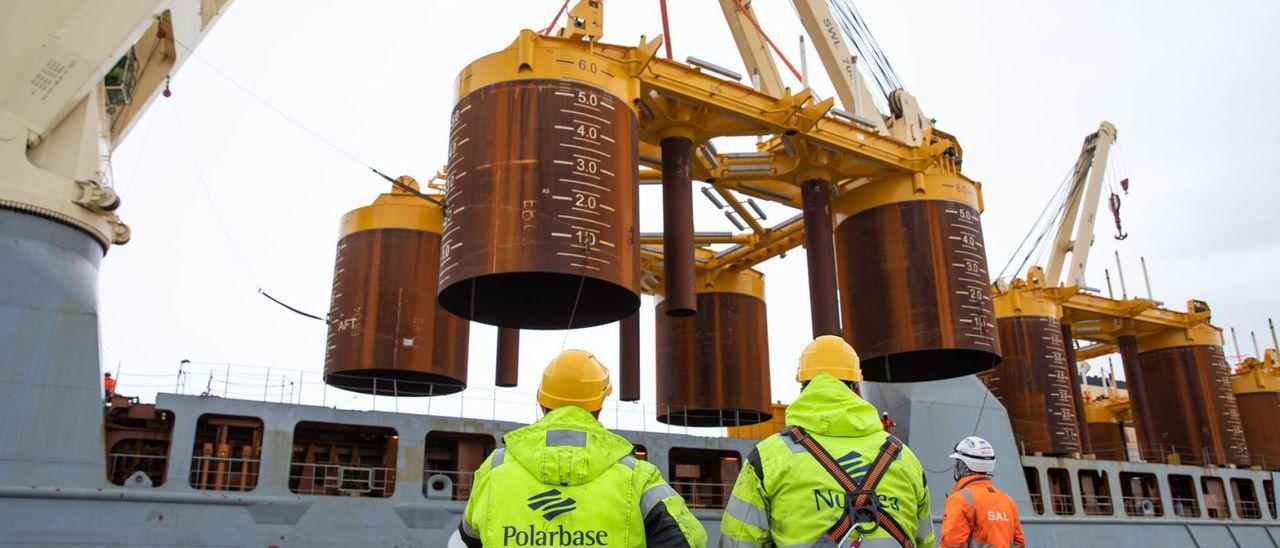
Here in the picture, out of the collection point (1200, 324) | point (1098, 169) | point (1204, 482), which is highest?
point (1098, 169)

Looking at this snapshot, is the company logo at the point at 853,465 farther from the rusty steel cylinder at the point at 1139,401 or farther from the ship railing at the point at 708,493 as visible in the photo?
the rusty steel cylinder at the point at 1139,401

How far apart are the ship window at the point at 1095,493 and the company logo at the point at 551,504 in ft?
96.0

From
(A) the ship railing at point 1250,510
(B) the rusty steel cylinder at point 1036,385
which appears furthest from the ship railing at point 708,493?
(A) the ship railing at point 1250,510

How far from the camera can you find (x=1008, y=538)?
18.9ft

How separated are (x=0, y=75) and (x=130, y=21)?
6.81 feet

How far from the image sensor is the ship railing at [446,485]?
1602 centimetres

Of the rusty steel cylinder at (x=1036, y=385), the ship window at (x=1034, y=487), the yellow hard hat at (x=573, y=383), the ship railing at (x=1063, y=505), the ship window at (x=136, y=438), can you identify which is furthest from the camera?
the rusty steel cylinder at (x=1036, y=385)

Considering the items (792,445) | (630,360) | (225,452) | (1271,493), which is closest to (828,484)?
(792,445)

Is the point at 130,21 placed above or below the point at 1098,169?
below

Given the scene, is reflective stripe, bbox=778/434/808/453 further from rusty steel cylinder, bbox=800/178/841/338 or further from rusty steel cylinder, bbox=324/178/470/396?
rusty steel cylinder, bbox=324/178/470/396

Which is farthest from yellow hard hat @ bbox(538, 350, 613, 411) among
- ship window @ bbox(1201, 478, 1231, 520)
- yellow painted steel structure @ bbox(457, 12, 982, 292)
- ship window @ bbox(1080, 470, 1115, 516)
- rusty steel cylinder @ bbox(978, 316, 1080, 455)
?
ship window @ bbox(1201, 478, 1231, 520)

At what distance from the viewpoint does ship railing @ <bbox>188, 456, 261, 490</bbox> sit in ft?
48.5

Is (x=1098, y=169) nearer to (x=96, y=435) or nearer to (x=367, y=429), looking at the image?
(x=367, y=429)

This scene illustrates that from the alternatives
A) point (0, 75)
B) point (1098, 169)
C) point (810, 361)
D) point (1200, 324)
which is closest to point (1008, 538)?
point (810, 361)
